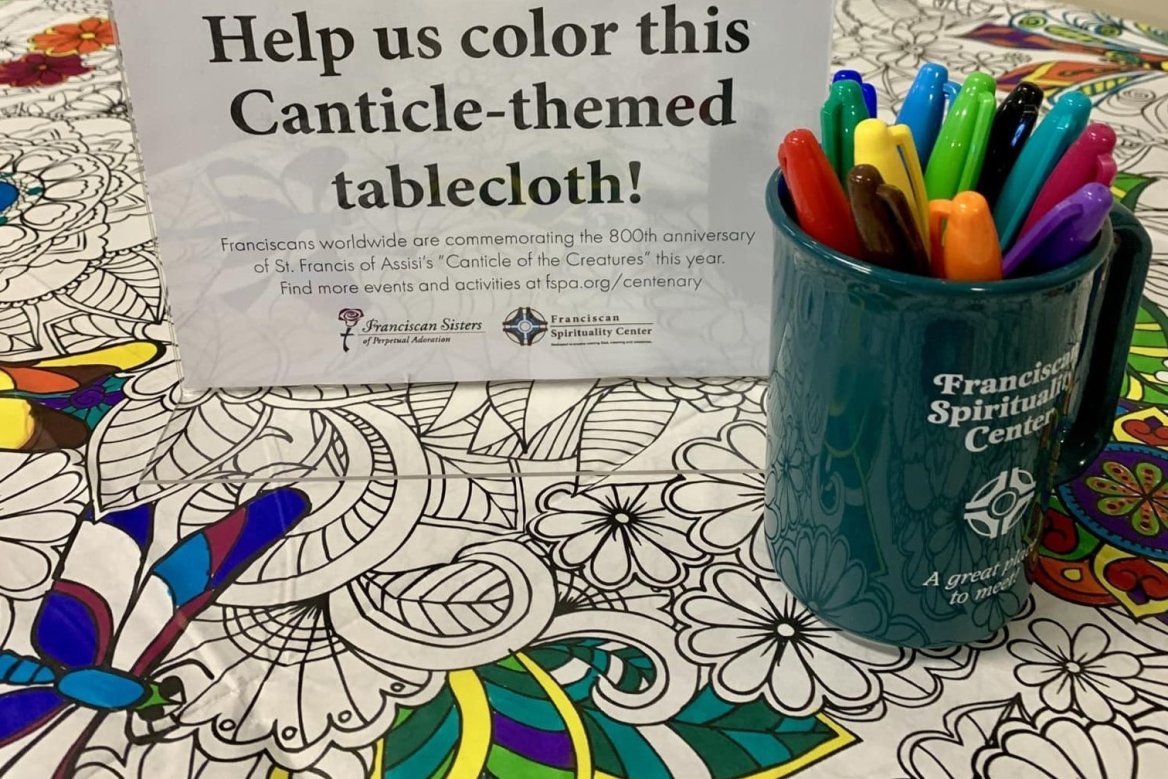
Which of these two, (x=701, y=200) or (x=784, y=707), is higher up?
(x=701, y=200)

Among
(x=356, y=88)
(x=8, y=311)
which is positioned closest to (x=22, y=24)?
(x=8, y=311)

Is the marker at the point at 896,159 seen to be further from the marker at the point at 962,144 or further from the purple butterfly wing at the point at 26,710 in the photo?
the purple butterfly wing at the point at 26,710

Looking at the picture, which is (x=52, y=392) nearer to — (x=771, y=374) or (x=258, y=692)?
(x=258, y=692)

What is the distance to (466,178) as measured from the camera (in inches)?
17.7

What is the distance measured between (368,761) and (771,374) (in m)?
0.18

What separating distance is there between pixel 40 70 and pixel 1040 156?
73cm

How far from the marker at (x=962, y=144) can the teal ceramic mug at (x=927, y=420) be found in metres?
0.04

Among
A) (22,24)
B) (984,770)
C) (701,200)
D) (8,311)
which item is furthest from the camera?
(22,24)

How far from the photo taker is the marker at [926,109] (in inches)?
13.9

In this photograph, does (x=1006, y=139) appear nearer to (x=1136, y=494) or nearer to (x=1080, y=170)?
(x=1080, y=170)

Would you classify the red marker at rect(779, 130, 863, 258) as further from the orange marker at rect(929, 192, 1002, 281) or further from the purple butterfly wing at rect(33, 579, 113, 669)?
the purple butterfly wing at rect(33, 579, 113, 669)

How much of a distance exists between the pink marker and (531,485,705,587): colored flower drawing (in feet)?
0.56

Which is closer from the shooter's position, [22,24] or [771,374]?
[771,374]

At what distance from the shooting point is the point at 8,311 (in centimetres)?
56
